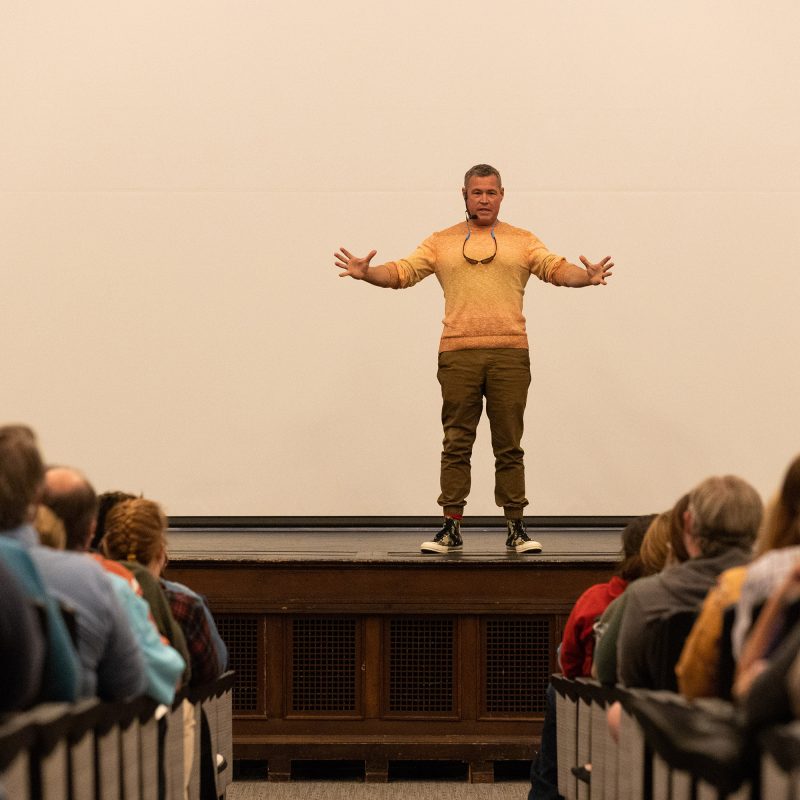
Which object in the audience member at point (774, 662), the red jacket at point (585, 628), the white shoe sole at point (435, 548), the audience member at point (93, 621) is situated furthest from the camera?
the white shoe sole at point (435, 548)

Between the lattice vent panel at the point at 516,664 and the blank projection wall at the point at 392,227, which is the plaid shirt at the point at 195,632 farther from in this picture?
the blank projection wall at the point at 392,227

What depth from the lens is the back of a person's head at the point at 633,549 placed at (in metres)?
3.10

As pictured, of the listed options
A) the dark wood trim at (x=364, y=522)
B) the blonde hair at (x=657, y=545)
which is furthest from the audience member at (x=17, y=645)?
the dark wood trim at (x=364, y=522)

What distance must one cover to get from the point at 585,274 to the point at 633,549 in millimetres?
1519

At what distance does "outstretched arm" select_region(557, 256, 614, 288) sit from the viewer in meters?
4.39

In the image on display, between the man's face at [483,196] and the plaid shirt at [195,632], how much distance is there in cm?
211

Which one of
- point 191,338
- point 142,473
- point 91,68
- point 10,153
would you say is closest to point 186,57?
point 91,68

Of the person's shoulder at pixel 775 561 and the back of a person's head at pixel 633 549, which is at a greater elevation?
the person's shoulder at pixel 775 561

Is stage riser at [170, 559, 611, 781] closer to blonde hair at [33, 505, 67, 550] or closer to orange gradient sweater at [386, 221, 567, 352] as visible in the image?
orange gradient sweater at [386, 221, 567, 352]

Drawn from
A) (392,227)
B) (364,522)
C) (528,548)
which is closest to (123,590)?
(528,548)

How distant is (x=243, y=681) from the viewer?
4285 millimetres

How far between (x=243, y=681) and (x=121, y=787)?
206 centimetres

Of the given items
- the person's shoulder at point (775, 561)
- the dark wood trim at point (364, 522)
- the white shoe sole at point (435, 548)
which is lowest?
the dark wood trim at point (364, 522)

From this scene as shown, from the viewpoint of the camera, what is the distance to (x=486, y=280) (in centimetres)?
458
